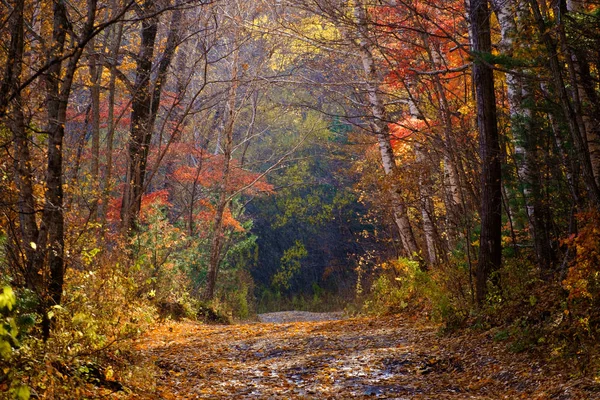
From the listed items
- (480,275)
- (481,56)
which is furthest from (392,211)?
(481,56)

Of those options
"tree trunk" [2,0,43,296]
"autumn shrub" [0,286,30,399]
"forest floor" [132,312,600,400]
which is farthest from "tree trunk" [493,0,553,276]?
"autumn shrub" [0,286,30,399]

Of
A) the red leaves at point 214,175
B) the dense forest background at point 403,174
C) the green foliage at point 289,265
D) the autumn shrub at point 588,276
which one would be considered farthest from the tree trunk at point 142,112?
the green foliage at point 289,265

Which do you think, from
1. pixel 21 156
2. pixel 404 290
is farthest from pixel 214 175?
pixel 21 156

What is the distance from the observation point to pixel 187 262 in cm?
1733

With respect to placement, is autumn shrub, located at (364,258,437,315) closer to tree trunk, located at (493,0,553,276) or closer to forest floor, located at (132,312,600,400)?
Result: forest floor, located at (132,312,600,400)

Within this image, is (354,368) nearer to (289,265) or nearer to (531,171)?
(531,171)

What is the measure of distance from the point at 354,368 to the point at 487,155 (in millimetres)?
3386

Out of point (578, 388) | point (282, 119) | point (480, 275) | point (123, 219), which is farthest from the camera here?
point (282, 119)

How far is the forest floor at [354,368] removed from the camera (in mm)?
5664

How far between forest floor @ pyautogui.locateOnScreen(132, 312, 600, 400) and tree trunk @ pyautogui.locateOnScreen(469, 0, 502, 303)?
1171mm

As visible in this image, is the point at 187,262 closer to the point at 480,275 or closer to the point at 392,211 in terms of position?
the point at 392,211

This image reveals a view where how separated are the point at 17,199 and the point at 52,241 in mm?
501

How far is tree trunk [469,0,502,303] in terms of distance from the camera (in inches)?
328

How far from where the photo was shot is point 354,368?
696 centimetres
